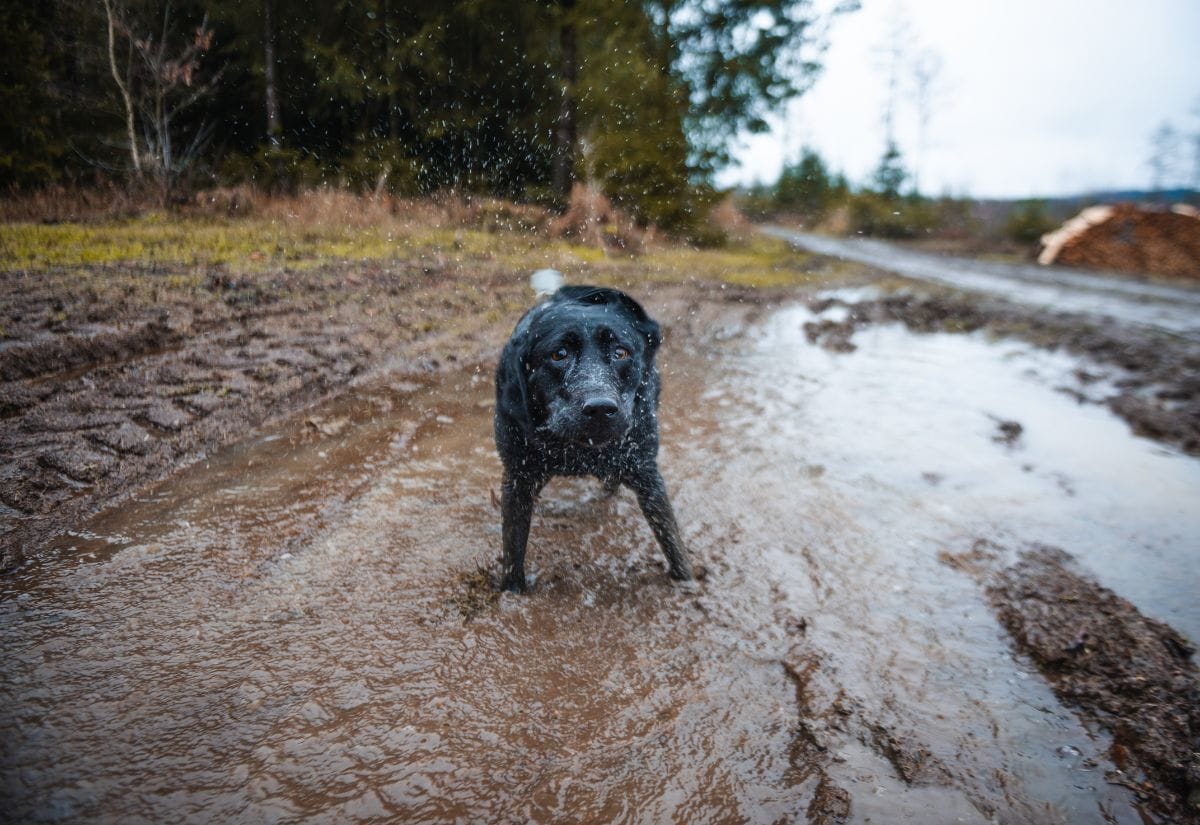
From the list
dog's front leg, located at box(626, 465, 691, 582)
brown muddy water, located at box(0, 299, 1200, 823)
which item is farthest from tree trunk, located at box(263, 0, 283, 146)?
dog's front leg, located at box(626, 465, 691, 582)

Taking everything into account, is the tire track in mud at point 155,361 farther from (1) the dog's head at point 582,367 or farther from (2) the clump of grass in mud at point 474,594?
Result: (1) the dog's head at point 582,367

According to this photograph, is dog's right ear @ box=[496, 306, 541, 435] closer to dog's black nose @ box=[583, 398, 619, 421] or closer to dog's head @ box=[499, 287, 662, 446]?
dog's head @ box=[499, 287, 662, 446]

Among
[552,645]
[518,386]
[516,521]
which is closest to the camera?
[552,645]

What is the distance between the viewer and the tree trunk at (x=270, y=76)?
39.4ft

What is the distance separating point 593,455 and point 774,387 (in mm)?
4302

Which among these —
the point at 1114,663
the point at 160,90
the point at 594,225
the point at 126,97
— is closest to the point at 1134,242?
the point at 594,225

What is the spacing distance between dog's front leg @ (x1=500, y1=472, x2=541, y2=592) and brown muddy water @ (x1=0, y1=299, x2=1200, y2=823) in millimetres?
132

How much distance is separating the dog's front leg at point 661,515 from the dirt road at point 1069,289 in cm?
1042

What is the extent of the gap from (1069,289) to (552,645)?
55.0ft

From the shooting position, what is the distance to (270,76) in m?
12.4

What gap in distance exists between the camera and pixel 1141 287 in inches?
559

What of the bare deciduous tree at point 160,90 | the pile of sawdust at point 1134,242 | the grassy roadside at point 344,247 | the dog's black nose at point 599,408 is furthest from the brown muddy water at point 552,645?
the pile of sawdust at point 1134,242

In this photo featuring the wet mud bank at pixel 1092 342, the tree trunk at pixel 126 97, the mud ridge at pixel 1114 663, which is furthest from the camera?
the tree trunk at pixel 126 97

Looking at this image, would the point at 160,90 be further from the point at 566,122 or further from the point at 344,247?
the point at 566,122
